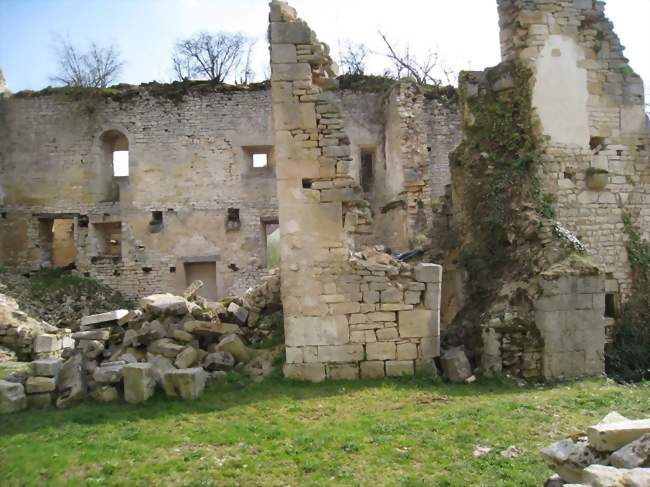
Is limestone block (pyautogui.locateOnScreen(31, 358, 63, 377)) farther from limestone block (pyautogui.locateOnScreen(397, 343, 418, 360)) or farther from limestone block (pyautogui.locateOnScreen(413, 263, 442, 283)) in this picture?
limestone block (pyautogui.locateOnScreen(413, 263, 442, 283))

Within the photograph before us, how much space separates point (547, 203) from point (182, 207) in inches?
510

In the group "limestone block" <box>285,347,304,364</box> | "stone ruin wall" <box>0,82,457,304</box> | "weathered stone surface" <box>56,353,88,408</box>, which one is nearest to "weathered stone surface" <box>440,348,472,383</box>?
"limestone block" <box>285,347,304,364</box>

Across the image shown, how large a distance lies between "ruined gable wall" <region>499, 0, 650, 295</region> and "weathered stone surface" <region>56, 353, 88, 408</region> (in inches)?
327

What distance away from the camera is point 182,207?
1805cm

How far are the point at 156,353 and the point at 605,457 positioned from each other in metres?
6.12

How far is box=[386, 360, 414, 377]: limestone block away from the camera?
740 cm

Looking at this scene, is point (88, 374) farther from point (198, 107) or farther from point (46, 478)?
Answer: point (198, 107)

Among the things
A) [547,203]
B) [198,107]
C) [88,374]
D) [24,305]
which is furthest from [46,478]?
[198,107]

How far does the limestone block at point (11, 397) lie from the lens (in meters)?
6.51

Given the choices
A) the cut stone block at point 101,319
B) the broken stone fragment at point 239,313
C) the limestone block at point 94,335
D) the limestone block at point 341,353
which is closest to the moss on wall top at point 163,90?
the broken stone fragment at point 239,313

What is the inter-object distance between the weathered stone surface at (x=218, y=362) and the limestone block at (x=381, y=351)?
2.09m

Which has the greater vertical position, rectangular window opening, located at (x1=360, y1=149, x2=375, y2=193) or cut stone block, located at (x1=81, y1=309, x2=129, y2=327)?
rectangular window opening, located at (x1=360, y1=149, x2=375, y2=193)

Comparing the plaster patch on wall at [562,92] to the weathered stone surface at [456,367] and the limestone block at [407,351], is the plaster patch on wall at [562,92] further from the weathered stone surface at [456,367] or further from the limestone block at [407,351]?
the limestone block at [407,351]

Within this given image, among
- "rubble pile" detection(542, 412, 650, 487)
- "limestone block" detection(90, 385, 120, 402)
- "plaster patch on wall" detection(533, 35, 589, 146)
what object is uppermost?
"plaster patch on wall" detection(533, 35, 589, 146)
